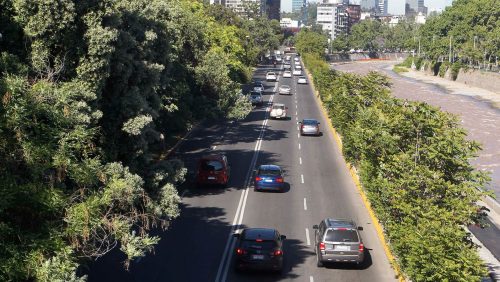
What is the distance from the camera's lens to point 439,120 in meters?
19.0

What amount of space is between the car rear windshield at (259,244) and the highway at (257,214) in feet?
3.09

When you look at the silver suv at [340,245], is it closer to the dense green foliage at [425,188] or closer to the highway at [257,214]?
the highway at [257,214]

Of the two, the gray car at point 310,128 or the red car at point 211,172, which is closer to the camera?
the red car at point 211,172

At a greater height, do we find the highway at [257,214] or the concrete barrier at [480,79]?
the highway at [257,214]

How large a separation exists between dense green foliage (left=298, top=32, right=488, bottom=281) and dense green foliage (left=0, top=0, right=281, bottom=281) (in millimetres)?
6388

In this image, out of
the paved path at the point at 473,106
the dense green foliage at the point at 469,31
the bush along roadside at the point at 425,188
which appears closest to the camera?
the bush along roadside at the point at 425,188

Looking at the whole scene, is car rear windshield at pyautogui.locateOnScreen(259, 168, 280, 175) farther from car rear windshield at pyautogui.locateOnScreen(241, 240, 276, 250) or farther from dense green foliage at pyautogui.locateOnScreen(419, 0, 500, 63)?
dense green foliage at pyautogui.locateOnScreen(419, 0, 500, 63)

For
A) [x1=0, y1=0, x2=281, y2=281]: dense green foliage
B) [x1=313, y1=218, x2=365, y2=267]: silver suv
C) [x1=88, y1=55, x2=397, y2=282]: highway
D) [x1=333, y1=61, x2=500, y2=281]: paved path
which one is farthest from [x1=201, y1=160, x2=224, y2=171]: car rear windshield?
[x1=313, y1=218, x2=365, y2=267]: silver suv

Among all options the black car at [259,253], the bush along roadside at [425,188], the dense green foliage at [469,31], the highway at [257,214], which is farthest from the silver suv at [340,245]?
the dense green foliage at [469,31]

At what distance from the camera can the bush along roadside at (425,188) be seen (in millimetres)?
14969

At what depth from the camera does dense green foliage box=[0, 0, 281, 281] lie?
42.1 feet

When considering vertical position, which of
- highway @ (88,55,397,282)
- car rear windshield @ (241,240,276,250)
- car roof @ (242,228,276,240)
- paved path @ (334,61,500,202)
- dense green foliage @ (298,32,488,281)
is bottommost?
paved path @ (334,61,500,202)

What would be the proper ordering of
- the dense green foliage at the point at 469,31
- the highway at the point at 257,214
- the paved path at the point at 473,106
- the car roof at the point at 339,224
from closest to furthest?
the highway at the point at 257,214, the car roof at the point at 339,224, the paved path at the point at 473,106, the dense green foliage at the point at 469,31

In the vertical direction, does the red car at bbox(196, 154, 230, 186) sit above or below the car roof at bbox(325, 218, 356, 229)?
below
